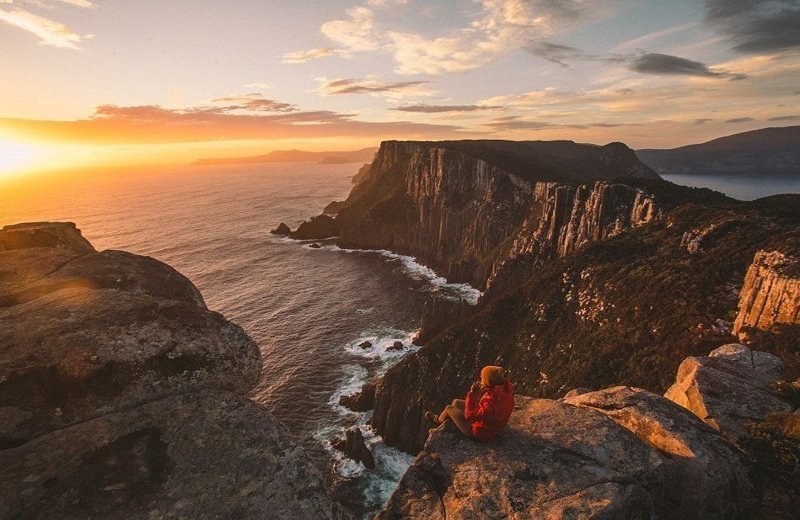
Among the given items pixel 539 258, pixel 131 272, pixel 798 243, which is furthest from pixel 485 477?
pixel 539 258

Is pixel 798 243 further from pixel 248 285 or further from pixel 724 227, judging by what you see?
pixel 248 285

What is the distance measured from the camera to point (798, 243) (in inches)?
1137

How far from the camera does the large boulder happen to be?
7.46 meters

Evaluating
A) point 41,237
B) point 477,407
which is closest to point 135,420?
point 477,407

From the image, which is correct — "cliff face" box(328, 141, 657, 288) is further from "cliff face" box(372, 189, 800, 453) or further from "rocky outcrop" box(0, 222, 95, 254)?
"rocky outcrop" box(0, 222, 95, 254)

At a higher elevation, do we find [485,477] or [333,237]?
[485,477]

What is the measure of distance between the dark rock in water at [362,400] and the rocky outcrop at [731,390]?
40.8 meters

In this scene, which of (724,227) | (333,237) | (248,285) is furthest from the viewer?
(333,237)

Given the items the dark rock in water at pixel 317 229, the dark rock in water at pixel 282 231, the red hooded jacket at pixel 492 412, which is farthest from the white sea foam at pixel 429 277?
the red hooded jacket at pixel 492 412

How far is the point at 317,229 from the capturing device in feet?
461

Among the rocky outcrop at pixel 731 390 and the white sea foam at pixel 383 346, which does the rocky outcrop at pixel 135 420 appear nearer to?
the rocky outcrop at pixel 731 390

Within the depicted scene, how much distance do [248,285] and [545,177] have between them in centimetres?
8205

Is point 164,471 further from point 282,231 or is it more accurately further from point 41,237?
point 282,231

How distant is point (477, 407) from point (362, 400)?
43522mm
